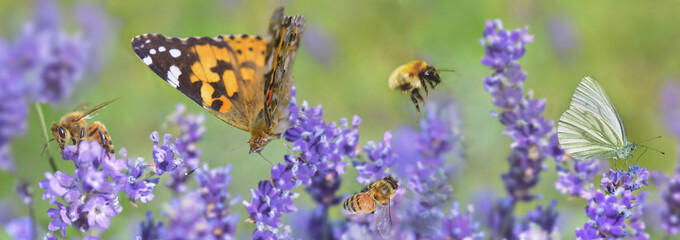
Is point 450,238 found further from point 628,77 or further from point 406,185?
point 628,77

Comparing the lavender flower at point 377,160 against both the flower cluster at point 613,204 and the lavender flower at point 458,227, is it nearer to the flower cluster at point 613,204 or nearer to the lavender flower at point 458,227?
the lavender flower at point 458,227

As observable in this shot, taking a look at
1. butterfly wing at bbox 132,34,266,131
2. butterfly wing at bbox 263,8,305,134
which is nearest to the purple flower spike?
butterfly wing at bbox 263,8,305,134

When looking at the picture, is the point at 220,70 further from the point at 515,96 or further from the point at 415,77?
the point at 515,96

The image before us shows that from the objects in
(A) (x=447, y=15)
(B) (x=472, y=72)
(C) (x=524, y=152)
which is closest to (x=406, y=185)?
(C) (x=524, y=152)

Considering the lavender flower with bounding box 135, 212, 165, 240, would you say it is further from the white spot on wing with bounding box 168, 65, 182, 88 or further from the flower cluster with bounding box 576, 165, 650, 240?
the flower cluster with bounding box 576, 165, 650, 240

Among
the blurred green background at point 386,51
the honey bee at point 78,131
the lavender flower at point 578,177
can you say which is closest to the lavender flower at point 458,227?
the lavender flower at point 578,177

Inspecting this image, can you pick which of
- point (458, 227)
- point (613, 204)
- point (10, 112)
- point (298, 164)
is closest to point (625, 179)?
point (613, 204)
